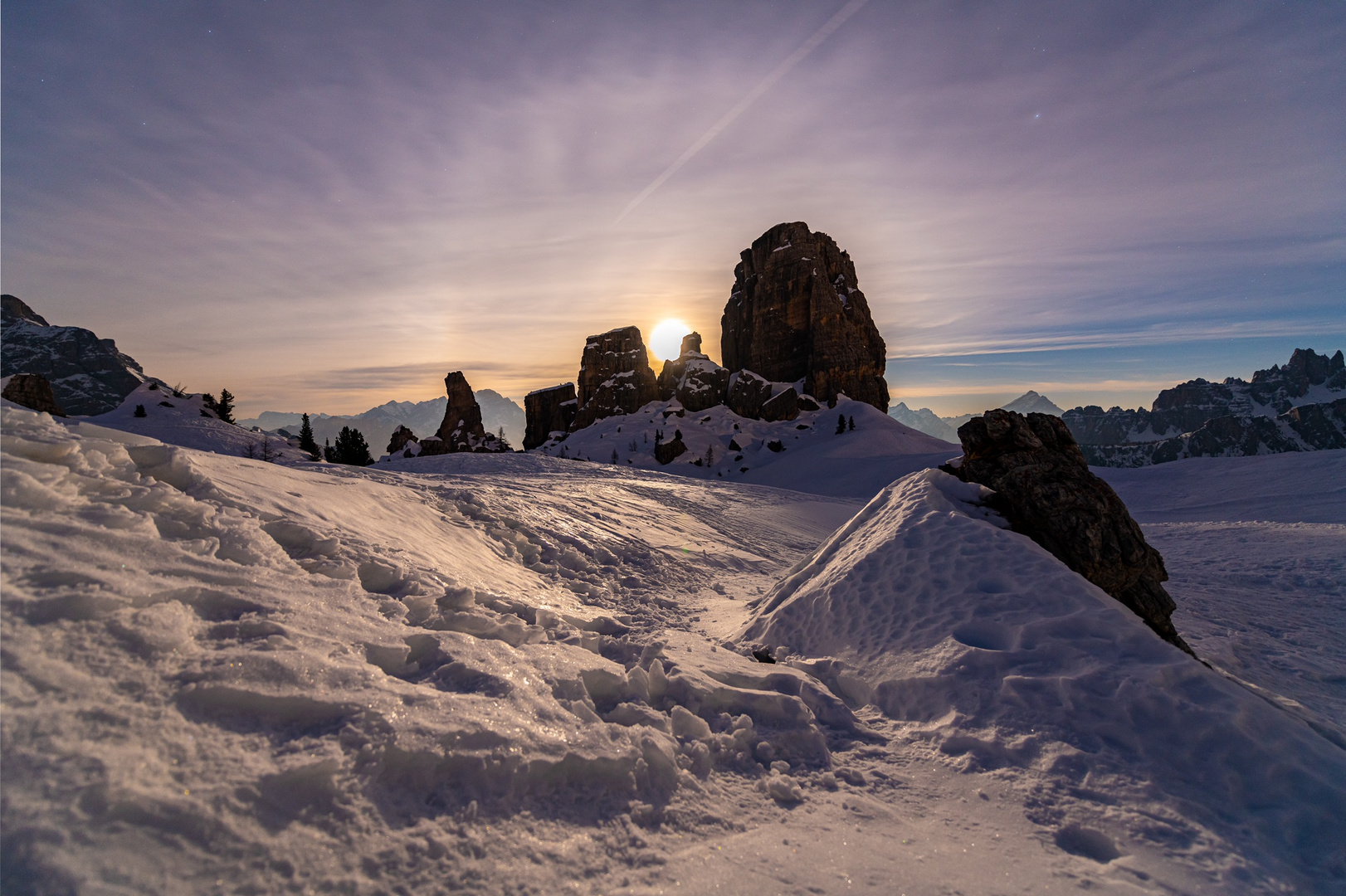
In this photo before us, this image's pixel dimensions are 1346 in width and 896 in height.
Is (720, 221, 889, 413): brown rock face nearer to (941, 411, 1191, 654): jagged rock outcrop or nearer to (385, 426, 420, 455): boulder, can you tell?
(385, 426, 420, 455): boulder

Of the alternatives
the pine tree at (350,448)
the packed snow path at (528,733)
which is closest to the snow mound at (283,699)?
the packed snow path at (528,733)

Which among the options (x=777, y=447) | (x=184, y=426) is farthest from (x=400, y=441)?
(x=777, y=447)

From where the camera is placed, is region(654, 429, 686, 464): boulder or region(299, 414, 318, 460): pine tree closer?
region(299, 414, 318, 460): pine tree

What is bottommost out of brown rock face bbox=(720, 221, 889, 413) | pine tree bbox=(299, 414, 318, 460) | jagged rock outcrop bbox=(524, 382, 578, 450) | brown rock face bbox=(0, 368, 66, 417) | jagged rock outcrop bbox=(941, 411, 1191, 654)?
jagged rock outcrop bbox=(941, 411, 1191, 654)

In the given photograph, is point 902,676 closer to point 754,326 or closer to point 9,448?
point 9,448

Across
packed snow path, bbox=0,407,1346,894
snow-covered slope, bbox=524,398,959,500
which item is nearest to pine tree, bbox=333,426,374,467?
snow-covered slope, bbox=524,398,959,500

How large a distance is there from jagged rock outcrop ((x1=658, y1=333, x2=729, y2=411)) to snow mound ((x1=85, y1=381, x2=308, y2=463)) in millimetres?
67761

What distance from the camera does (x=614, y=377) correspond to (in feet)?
347

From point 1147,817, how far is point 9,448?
960 cm

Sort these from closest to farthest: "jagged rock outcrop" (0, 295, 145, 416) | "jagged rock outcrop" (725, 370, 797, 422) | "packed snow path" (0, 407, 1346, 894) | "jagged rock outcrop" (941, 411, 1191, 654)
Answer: "packed snow path" (0, 407, 1346, 894), "jagged rock outcrop" (941, 411, 1191, 654), "jagged rock outcrop" (725, 370, 797, 422), "jagged rock outcrop" (0, 295, 145, 416)

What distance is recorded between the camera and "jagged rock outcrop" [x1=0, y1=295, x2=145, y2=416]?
152125mm

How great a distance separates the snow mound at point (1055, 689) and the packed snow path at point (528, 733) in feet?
0.10

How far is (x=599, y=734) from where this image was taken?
4.01 m

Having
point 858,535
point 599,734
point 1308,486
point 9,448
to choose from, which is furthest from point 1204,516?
point 9,448
